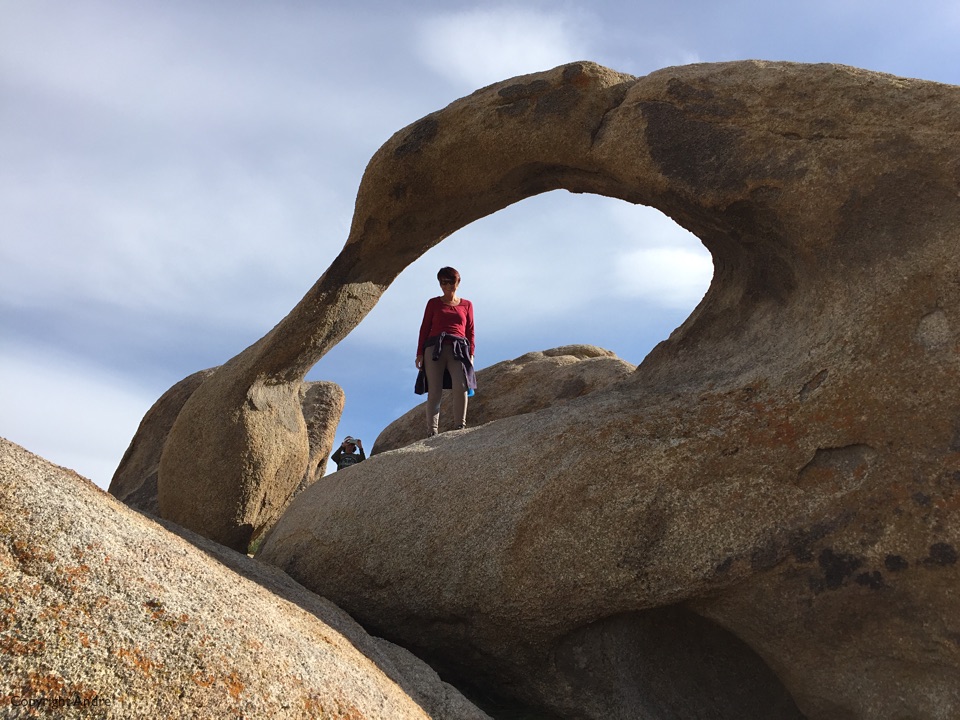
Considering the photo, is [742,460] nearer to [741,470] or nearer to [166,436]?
[741,470]

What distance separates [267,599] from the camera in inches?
152

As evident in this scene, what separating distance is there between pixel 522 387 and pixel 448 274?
267 centimetres

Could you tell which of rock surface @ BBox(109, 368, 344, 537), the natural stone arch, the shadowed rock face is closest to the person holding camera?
rock surface @ BBox(109, 368, 344, 537)

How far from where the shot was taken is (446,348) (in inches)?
300

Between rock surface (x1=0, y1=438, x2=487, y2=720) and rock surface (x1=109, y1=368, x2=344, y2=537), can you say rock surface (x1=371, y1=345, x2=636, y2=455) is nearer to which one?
rock surface (x1=109, y1=368, x2=344, y2=537)

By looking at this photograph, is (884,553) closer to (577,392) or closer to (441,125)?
(441,125)

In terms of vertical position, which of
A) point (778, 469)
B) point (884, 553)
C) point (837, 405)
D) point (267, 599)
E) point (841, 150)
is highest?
point (841, 150)

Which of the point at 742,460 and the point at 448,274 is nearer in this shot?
the point at 742,460

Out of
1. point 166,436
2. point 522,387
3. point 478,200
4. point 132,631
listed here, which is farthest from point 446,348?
point 132,631

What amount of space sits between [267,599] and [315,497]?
7.77ft

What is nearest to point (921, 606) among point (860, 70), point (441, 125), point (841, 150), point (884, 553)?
point (884, 553)

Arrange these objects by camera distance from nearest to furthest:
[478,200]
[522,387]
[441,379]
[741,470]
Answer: [741,470], [478,200], [441,379], [522,387]

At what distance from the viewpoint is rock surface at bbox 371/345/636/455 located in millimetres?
9422

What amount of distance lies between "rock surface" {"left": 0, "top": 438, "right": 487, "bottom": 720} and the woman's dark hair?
13.8ft
